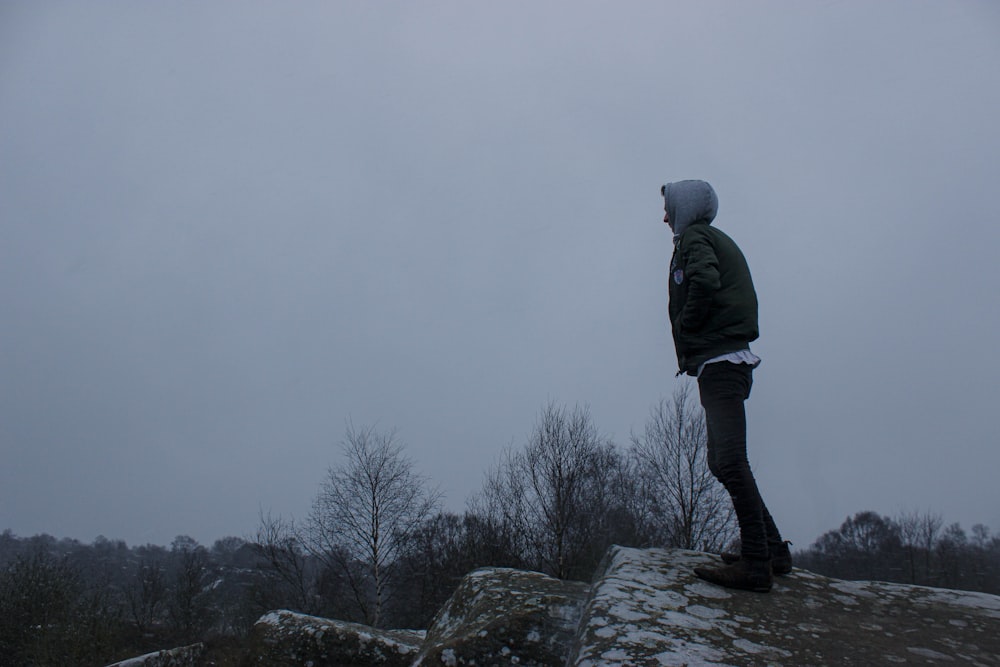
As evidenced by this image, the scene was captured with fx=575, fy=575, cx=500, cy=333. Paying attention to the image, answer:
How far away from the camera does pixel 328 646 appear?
4879 millimetres

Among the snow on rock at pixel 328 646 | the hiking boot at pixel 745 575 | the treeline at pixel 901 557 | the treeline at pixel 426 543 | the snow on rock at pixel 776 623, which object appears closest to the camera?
the snow on rock at pixel 776 623

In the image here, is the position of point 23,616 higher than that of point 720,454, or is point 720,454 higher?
point 720,454

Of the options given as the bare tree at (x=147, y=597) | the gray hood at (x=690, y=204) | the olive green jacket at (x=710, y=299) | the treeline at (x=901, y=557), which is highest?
the gray hood at (x=690, y=204)

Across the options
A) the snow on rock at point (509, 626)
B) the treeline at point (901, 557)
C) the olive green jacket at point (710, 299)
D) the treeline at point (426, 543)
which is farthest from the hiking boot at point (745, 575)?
the treeline at point (901, 557)

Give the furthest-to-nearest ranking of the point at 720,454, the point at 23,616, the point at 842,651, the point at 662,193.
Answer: the point at 23,616, the point at 662,193, the point at 720,454, the point at 842,651

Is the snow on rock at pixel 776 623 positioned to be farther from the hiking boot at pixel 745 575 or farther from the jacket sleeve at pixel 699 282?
the jacket sleeve at pixel 699 282

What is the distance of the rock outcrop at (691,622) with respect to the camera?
197 cm

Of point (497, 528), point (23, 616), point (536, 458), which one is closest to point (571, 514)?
point (536, 458)

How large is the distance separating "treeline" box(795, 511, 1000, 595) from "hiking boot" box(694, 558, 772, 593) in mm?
31250

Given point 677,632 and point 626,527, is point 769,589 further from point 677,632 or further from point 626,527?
point 626,527

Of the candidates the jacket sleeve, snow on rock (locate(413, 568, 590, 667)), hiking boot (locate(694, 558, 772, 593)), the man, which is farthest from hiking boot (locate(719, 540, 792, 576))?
the jacket sleeve

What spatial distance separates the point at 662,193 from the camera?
3.39 meters

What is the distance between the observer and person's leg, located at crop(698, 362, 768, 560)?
265 centimetres

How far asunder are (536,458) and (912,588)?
65.0 feet
